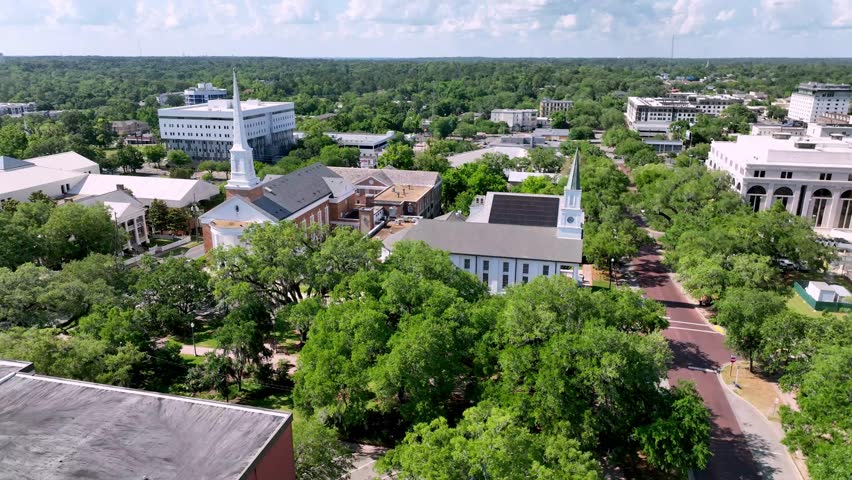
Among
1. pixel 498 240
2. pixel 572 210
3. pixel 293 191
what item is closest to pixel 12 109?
pixel 293 191

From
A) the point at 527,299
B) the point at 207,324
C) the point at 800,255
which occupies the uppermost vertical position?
the point at 527,299

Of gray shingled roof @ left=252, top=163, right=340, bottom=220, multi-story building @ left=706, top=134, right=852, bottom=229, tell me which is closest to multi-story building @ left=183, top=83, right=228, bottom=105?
gray shingled roof @ left=252, top=163, right=340, bottom=220

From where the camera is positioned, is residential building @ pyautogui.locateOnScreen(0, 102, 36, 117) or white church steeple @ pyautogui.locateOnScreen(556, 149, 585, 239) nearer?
white church steeple @ pyautogui.locateOnScreen(556, 149, 585, 239)

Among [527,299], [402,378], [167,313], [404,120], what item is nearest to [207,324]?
[167,313]

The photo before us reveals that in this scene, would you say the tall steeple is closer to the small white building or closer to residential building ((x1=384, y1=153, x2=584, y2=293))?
residential building ((x1=384, y1=153, x2=584, y2=293))

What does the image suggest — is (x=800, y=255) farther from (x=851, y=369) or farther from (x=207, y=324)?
(x=207, y=324)

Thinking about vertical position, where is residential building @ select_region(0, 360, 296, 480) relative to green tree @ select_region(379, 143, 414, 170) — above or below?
above

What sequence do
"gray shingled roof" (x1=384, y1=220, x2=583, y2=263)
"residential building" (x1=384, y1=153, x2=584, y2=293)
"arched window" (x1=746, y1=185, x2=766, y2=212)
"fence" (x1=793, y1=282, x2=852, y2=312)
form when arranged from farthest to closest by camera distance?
"arched window" (x1=746, y1=185, x2=766, y2=212) < "residential building" (x1=384, y1=153, x2=584, y2=293) < "gray shingled roof" (x1=384, y1=220, x2=583, y2=263) < "fence" (x1=793, y1=282, x2=852, y2=312)
